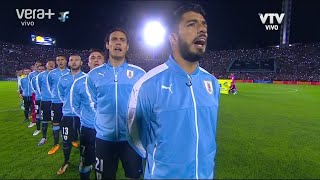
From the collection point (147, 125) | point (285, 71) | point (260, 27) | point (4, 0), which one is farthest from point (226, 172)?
point (260, 27)

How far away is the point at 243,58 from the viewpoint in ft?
204

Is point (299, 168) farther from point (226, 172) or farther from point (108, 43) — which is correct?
point (108, 43)

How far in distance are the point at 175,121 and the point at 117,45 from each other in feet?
6.81

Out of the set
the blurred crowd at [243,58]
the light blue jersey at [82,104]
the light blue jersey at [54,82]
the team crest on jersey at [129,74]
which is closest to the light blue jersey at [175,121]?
the team crest on jersey at [129,74]

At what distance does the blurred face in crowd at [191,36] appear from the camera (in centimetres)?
209

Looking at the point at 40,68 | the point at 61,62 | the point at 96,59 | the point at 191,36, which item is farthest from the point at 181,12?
the point at 40,68

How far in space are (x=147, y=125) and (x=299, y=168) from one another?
201 inches

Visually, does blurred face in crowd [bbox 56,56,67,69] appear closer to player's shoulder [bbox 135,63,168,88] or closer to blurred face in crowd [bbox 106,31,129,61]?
blurred face in crowd [bbox 106,31,129,61]

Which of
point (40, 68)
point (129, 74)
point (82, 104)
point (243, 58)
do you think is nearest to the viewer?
point (129, 74)

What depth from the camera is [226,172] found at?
223 inches

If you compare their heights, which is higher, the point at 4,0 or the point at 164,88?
the point at 4,0

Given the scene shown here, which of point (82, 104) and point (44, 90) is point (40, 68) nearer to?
point (44, 90)

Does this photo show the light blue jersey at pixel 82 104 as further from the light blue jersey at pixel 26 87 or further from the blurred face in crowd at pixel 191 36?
the light blue jersey at pixel 26 87

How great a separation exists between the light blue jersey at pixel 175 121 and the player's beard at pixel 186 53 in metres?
0.10
